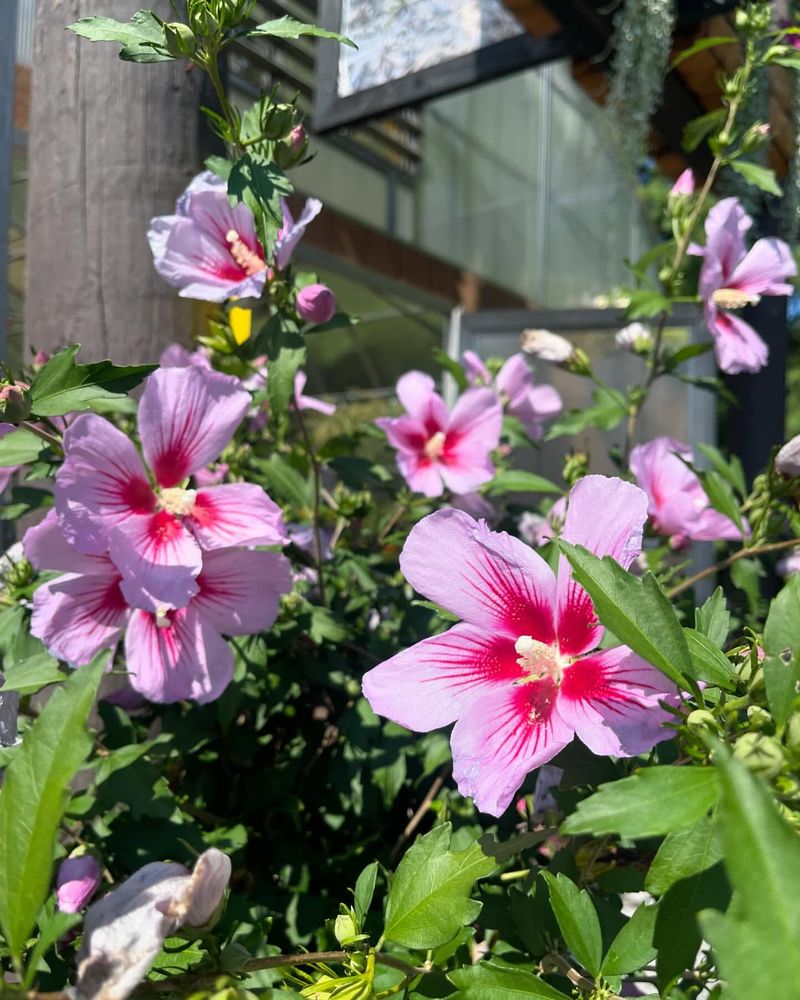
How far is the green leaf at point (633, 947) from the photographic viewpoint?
0.48 metres

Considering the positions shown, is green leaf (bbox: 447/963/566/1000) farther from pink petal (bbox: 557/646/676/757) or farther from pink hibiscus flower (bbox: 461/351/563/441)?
pink hibiscus flower (bbox: 461/351/563/441)

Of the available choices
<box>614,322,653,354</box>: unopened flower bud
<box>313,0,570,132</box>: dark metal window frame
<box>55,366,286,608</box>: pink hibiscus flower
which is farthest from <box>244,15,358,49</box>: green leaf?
<box>313,0,570,132</box>: dark metal window frame

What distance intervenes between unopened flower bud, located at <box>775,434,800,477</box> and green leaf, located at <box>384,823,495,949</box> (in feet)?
1.40

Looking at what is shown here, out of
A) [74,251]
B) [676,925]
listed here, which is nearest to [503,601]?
[676,925]

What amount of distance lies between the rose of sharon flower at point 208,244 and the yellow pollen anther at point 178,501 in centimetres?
21

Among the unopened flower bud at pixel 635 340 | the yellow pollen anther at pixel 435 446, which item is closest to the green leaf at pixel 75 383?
the yellow pollen anther at pixel 435 446

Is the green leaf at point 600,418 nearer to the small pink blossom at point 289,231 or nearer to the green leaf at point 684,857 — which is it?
the small pink blossom at point 289,231

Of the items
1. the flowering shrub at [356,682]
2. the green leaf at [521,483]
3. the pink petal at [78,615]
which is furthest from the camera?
the green leaf at [521,483]

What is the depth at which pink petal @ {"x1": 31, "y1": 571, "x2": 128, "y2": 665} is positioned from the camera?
0.72 m

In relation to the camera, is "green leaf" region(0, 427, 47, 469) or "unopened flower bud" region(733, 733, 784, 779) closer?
"unopened flower bud" region(733, 733, 784, 779)

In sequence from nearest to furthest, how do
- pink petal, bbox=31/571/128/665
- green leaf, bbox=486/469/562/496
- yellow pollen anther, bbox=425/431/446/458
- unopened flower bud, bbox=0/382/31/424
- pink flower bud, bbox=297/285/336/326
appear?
unopened flower bud, bbox=0/382/31/424 < pink petal, bbox=31/571/128/665 < pink flower bud, bbox=297/285/336/326 < green leaf, bbox=486/469/562/496 < yellow pollen anther, bbox=425/431/446/458

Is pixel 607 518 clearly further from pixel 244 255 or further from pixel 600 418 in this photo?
pixel 600 418

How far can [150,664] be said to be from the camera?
722 mm

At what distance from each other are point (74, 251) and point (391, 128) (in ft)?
14.6
